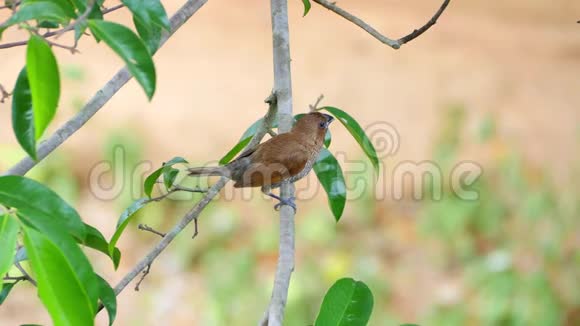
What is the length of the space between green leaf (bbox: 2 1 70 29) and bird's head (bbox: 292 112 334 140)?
883 mm

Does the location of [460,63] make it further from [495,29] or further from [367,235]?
[367,235]

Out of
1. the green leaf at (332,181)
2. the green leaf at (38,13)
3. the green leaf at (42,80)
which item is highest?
the green leaf at (38,13)

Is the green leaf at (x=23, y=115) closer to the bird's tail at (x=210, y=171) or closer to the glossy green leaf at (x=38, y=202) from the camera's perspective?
the glossy green leaf at (x=38, y=202)

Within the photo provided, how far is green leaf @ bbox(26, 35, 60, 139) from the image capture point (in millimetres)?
984

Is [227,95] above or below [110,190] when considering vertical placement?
above

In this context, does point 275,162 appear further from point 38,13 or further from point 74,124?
point 38,13

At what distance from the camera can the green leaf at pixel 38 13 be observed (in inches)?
38.7

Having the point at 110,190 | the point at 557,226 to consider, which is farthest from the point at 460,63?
the point at 110,190

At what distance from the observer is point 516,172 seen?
3.76 meters

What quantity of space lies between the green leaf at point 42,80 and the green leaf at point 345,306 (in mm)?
533

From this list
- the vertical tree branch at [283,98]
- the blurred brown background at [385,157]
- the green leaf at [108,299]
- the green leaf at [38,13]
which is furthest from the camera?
the blurred brown background at [385,157]

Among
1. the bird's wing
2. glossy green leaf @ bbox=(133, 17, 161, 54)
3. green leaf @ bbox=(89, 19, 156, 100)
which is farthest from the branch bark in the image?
the bird's wing

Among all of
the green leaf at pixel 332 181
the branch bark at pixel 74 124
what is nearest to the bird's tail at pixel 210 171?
the green leaf at pixel 332 181

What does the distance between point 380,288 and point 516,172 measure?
820 mm
